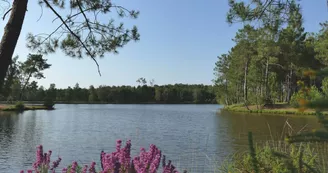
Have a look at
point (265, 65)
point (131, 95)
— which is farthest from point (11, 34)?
point (131, 95)

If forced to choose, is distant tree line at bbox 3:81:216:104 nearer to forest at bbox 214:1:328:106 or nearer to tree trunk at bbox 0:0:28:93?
forest at bbox 214:1:328:106

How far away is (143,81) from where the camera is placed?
10381 cm

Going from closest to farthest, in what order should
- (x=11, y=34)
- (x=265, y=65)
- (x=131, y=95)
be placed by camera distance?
(x=11, y=34) → (x=265, y=65) → (x=131, y=95)

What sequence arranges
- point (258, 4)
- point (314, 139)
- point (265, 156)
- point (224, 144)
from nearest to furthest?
point (314, 139) < point (265, 156) < point (258, 4) < point (224, 144)

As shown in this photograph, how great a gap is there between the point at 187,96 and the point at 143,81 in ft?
46.7

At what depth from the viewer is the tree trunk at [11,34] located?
268 centimetres

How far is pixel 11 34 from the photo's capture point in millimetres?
2762

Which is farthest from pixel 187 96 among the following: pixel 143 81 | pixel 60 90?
pixel 60 90

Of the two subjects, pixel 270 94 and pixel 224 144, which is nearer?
pixel 224 144

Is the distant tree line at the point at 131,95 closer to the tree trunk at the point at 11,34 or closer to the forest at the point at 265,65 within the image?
the forest at the point at 265,65

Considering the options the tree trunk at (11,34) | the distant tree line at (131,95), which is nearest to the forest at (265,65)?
the tree trunk at (11,34)

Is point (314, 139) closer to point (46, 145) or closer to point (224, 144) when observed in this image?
point (224, 144)

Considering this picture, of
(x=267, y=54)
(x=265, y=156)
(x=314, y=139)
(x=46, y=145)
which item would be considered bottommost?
(x=46, y=145)

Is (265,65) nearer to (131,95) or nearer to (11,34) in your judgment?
(11,34)
